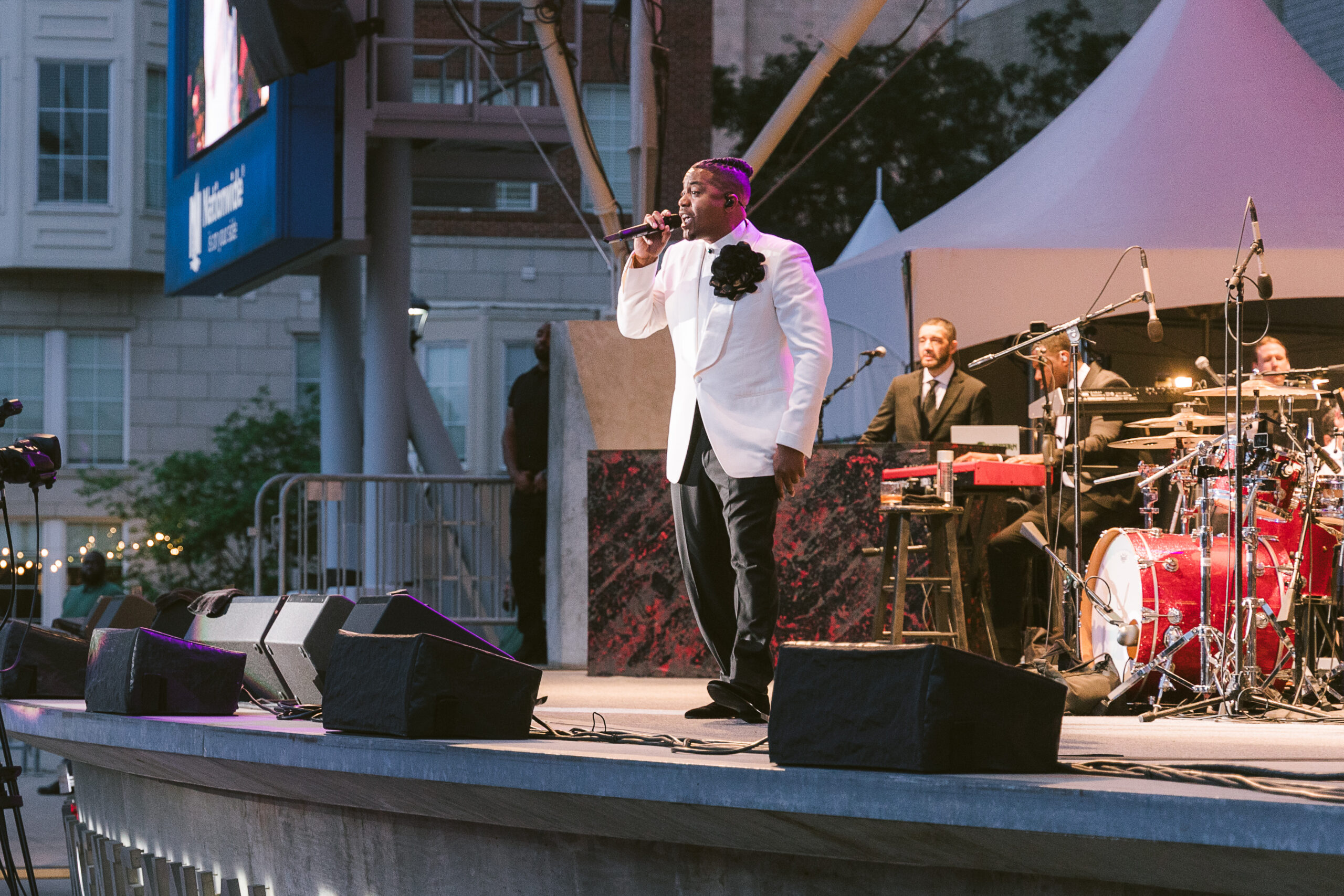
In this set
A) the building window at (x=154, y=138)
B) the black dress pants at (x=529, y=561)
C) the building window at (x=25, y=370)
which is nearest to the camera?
the black dress pants at (x=529, y=561)

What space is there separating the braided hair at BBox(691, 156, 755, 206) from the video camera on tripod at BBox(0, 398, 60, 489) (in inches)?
100

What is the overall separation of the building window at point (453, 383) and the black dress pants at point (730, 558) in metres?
21.4

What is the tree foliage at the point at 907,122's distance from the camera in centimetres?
3197

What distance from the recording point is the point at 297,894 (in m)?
5.45

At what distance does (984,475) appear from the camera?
7.42m

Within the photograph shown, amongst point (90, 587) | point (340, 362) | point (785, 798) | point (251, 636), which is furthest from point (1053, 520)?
point (90, 587)

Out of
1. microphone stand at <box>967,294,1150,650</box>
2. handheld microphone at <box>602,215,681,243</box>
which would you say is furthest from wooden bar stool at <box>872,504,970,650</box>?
handheld microphone at <box>602,215,681,243</box>

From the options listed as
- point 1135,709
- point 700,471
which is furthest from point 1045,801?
point 1135,709

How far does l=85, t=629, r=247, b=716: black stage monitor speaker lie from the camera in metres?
5.68

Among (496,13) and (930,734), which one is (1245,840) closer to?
(930,734)

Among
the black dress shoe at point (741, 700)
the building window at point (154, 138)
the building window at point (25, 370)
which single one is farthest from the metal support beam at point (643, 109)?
the building window at point (25, 370)

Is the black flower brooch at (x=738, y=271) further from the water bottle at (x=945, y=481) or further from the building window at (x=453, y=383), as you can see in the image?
the building window at (x=453, y=383)

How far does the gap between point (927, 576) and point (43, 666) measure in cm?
396

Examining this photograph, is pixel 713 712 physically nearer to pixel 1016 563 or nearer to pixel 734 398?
pixel 734 398
